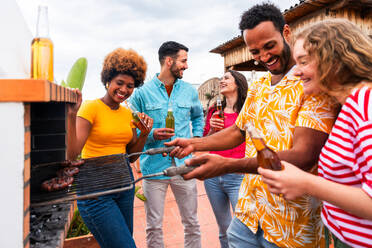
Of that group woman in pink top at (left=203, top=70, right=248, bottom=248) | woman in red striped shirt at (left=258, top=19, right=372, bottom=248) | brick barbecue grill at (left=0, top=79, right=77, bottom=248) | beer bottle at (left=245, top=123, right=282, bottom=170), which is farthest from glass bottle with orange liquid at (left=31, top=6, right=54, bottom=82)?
woman in pink top at (left=203, top=70, right=248, bottom=248)

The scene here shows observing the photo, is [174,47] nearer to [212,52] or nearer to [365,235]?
[365,235]

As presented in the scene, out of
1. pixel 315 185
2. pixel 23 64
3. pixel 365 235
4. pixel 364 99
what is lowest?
pixel 365 235

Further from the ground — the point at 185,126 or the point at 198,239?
the point at 185,126

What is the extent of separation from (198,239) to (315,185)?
7.38 ft

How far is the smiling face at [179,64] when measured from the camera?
10.6ft

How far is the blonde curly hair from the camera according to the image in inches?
42.4

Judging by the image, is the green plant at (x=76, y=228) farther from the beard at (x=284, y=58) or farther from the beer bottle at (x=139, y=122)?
the beard at (x=284, y=58)

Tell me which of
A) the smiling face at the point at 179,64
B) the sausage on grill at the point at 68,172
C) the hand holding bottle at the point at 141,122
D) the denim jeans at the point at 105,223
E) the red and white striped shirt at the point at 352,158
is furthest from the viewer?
the smiling face at the point at 179,64

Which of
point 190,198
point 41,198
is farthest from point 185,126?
point 41,198

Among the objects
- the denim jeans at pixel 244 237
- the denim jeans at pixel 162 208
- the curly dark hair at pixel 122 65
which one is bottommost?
the denim jeans at pixel 162 208

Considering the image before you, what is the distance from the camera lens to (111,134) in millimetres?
2373

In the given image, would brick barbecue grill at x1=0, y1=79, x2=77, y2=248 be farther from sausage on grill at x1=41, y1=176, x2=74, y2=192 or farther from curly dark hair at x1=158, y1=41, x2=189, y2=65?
curly dark hair at x1=158, y1=41, x2=189, y2=65

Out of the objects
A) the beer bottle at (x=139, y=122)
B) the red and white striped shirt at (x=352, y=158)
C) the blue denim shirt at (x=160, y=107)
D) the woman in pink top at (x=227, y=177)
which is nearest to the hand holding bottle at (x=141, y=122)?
the beer bottle at (x=139, y=122)

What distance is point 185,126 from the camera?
126 inches
